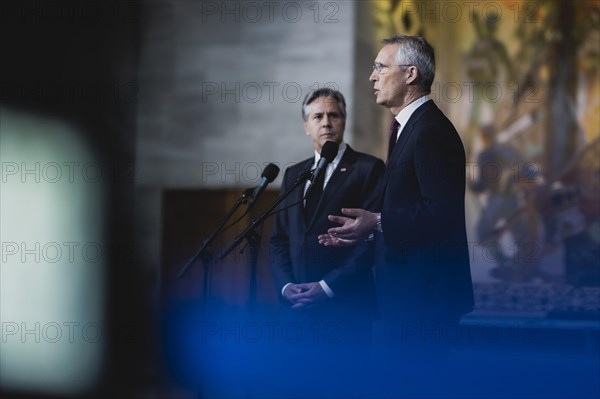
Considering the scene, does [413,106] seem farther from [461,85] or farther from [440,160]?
[461,85]

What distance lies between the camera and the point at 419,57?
119 inches

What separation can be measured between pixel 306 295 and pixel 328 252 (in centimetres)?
23

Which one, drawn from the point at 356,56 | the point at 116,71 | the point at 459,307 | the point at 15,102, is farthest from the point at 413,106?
the point at 116,71

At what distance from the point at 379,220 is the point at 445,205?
0.25m

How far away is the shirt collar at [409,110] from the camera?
120 inches

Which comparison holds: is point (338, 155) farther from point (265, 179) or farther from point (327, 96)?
point (265, 179)

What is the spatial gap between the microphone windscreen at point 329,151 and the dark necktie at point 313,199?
14.6 inches

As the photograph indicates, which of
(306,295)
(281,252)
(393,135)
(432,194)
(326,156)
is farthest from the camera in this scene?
(281,252)

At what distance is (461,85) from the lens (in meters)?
6.73

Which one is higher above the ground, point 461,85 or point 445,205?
point 461,85

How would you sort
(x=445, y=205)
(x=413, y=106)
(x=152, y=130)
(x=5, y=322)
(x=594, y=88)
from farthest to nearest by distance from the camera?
(x=152, y=130)
(x=594, y=88)
(x=5, y=322)
(x=413, y=106)
(x=445, y=205)

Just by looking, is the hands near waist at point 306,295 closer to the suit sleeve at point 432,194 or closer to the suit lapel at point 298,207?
the suit lapel at point 298,207

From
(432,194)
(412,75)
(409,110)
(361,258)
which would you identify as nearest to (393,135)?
(409,110)

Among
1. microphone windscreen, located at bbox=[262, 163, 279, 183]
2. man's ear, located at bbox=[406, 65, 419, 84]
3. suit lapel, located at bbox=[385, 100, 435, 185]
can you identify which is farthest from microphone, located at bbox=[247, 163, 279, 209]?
man's ear, located at bbox=[406, 65, 419, 84]
